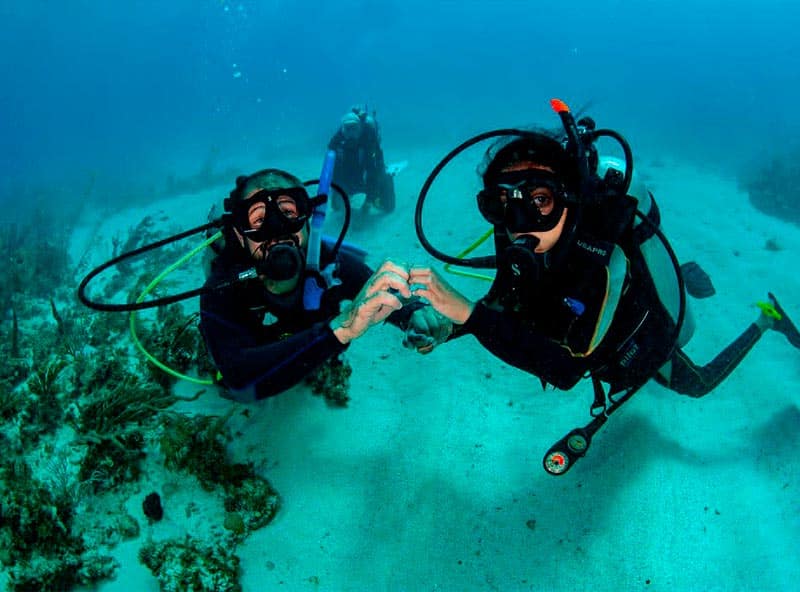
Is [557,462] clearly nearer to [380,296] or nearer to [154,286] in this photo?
[380,296]

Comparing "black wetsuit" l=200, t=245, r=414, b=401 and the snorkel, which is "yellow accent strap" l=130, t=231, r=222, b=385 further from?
the snorkel

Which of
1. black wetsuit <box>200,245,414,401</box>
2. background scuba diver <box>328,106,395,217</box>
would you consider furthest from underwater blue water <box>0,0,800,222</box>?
black wetsuit <box>200,245,414,401</box>

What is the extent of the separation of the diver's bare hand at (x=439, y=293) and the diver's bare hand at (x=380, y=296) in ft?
0.27

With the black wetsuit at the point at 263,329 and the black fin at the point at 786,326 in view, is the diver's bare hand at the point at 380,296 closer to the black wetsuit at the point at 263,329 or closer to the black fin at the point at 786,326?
the black wetsuit at the point at 263,329

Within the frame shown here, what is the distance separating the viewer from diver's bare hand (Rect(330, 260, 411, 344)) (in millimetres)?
2234

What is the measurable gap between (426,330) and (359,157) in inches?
358

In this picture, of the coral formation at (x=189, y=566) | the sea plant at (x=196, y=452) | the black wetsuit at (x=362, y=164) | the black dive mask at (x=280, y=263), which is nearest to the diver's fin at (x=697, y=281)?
the black dive mask at (x=280, y=263)

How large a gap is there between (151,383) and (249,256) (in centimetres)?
153

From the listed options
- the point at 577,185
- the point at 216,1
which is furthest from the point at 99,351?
the point at 216,1

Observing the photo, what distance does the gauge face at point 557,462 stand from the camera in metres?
3.17

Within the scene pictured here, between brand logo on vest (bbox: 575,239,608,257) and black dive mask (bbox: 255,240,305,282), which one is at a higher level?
brand logo on vest (bbox: 575,239,608,257)

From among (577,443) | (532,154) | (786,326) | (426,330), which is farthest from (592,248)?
(786,326)

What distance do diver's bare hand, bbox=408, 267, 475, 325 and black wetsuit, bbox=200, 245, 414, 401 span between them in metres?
0.60

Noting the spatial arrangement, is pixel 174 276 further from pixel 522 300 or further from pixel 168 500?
pixel 522 300
